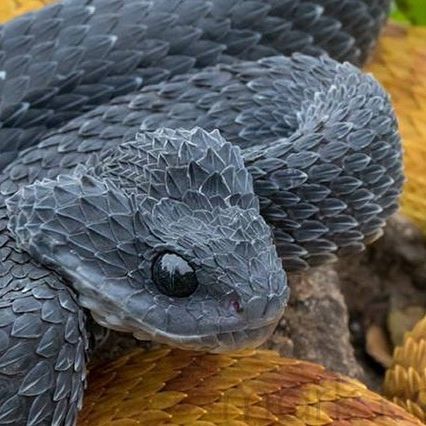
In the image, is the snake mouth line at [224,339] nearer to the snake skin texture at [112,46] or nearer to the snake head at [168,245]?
the snake head at [168,245]

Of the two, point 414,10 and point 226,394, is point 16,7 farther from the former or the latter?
point 226,394

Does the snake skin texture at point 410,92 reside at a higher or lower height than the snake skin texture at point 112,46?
lower

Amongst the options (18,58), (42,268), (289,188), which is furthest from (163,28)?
(42,268)

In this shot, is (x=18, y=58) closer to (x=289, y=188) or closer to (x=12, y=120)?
(x=12, y=120)

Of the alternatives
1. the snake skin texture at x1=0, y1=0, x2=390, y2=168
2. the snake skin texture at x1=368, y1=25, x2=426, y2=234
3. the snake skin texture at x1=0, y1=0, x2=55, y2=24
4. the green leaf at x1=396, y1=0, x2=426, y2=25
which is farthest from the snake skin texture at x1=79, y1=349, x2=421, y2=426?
the green leaf at x1=396, y1=0, x2=426, y2=25

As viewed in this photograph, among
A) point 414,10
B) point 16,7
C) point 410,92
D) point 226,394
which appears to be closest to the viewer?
point 226,394

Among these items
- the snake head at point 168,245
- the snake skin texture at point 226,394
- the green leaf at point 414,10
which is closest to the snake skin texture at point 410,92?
the green leaf at point 414,10

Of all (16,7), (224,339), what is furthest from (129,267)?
(16,7)

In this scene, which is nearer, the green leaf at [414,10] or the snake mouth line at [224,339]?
the snake mouth line at [224,339]
